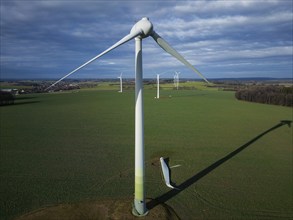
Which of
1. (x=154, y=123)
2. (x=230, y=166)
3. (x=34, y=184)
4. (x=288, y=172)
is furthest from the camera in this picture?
(x=154, y=123)

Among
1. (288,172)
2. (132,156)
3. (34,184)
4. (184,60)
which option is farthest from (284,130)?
(34,184)

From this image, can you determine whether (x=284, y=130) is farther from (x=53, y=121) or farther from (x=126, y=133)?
(x=53, y=121)

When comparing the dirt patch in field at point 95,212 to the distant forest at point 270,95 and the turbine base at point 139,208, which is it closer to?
the turbine base at point 139,208

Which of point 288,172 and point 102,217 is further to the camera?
point 288,172

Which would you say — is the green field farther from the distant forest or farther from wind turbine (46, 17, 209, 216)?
the distant forest

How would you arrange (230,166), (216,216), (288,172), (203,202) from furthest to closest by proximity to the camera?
(230,166), (288,172), (203,202), (216,216)
